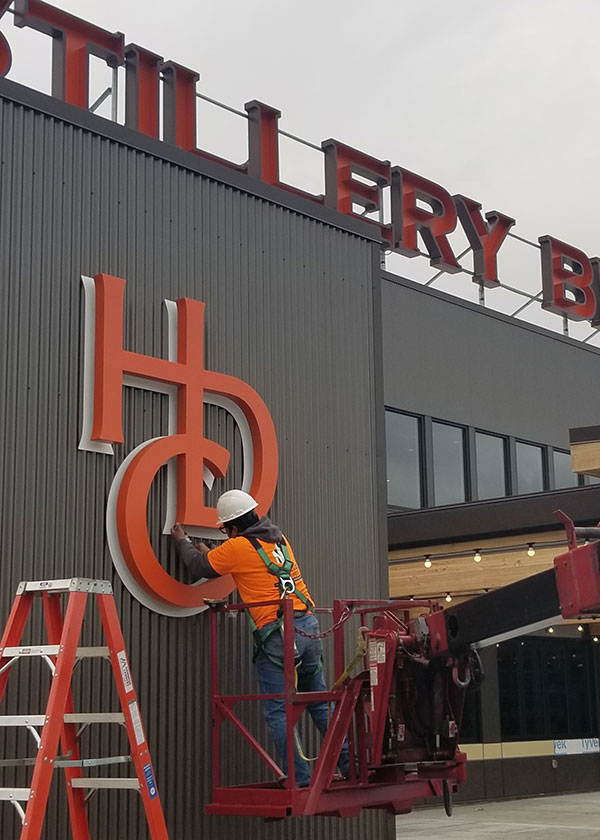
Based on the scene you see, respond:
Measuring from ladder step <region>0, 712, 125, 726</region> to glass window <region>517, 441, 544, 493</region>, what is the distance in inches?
713

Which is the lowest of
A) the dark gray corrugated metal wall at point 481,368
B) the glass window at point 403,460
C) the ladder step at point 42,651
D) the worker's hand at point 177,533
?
the ladder step at point 42,651

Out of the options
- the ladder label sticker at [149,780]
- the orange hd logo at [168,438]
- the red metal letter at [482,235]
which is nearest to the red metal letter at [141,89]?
the red metal letter at [482,235]

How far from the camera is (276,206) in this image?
34.2 ft

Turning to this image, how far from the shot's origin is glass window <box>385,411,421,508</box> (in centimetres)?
2169

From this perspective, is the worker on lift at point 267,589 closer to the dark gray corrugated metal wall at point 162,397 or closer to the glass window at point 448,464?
the dark gray corrugated metal wall at point 162,397

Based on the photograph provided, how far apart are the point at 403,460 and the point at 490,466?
2654 millimetres

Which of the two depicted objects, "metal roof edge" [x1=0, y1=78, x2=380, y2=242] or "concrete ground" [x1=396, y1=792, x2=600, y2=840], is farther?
"concrete ground" [x1=396, y1=792, x2=600, y2=840]

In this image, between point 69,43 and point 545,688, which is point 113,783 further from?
point 545,688

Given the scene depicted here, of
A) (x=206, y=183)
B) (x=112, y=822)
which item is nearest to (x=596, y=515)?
(x=206, y=183)

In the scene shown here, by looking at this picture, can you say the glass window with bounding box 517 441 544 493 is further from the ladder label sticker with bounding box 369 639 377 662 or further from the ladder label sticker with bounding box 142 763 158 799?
the ladder label sticker with bounding box 142 763 158 799

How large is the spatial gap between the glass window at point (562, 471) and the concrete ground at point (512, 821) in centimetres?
651

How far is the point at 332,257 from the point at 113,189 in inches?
93.9

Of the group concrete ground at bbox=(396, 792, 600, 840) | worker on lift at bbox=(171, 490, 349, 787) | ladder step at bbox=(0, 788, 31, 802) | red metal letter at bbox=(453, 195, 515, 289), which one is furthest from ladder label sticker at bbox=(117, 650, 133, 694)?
red metal letter at bbox=(453, 195, 515, 289)

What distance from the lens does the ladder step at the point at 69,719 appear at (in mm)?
6809
